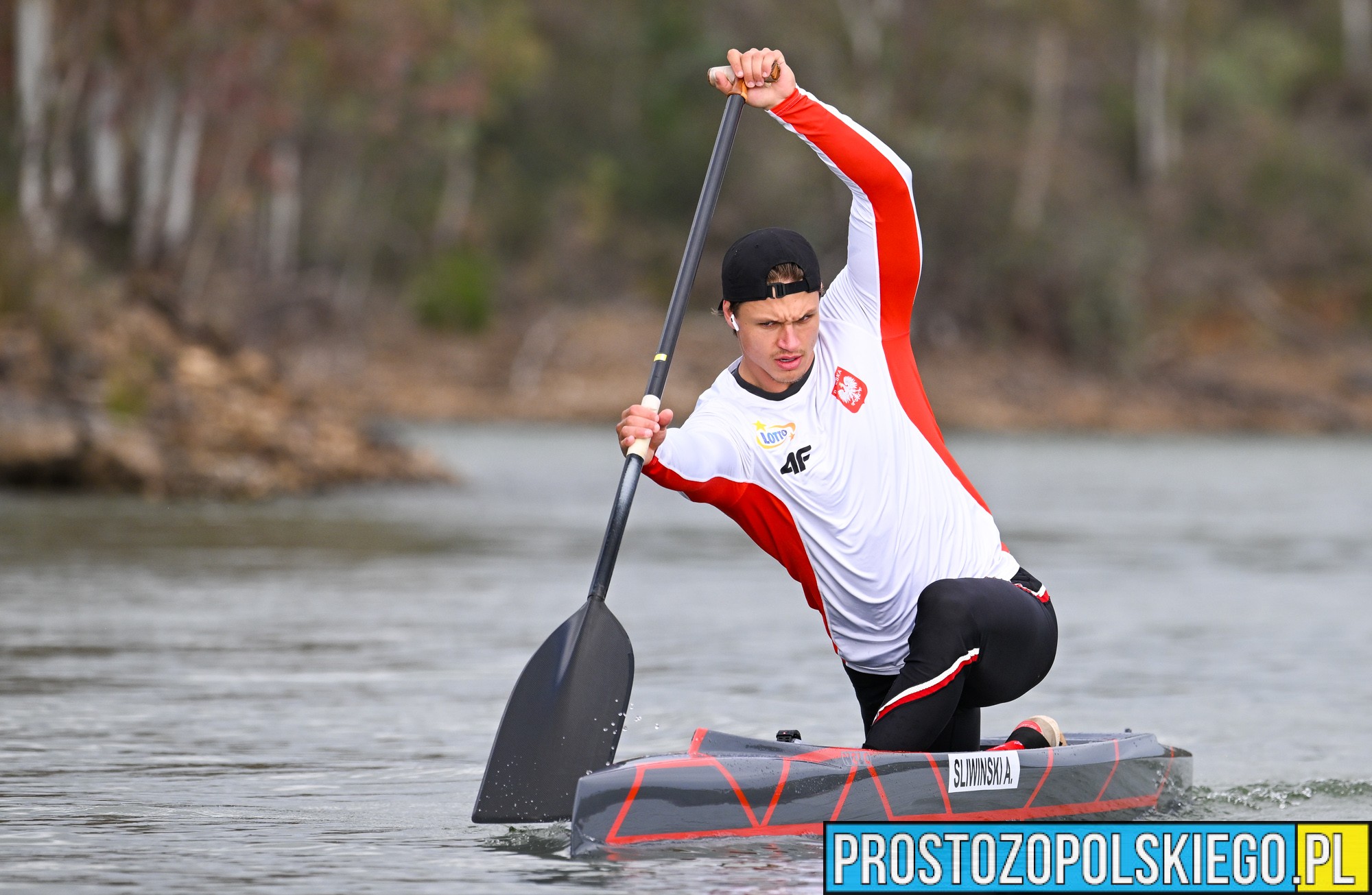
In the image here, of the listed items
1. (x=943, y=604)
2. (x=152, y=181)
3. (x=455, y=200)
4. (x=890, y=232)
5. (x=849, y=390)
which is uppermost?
(x=455, y=200)

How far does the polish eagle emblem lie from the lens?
19.5 feet

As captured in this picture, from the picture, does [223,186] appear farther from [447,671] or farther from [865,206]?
[865,206]

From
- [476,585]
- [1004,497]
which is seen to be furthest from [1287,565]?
[1004,497]

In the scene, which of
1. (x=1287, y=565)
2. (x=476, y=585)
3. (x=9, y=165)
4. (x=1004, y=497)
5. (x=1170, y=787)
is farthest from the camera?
(x=9, y=165)

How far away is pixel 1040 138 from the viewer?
165ft

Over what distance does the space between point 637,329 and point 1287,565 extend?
33931mm

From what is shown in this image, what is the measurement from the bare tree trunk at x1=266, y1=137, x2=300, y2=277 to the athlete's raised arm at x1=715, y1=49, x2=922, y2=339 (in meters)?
35.5

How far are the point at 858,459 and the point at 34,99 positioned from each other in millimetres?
22194

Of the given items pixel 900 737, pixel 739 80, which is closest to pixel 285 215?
pixel 739 80

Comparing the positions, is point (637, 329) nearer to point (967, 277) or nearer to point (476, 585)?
point (967, 277)

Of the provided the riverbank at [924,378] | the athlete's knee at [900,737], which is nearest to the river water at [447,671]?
the athlete's knee at [900,737]

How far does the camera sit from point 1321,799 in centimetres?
662

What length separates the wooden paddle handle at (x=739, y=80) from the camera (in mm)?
6230

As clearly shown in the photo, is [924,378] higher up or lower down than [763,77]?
higher up
